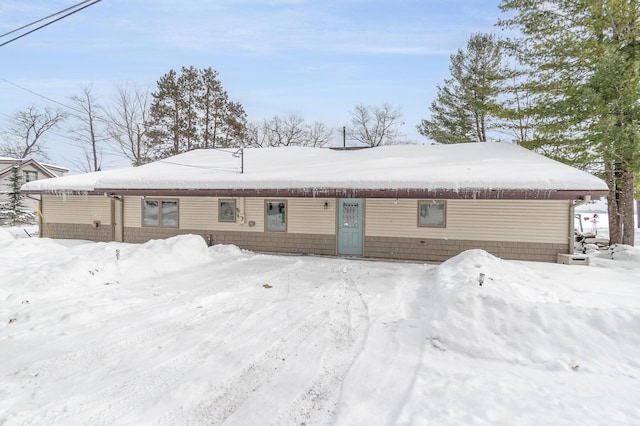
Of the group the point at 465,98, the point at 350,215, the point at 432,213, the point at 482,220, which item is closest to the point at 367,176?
the point at 350,215

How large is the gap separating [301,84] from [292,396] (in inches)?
1057

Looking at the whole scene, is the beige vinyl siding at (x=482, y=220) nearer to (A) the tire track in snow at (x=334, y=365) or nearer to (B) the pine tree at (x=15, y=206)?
(A) the tire track in snow at (x=334, y=365)

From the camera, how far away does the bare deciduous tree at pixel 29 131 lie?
36128mm

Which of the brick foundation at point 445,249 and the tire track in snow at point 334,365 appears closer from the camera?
the tire track in snow at point 334,365

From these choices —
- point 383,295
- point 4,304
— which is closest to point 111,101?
point 4,304

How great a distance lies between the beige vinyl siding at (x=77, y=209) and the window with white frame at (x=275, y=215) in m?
6.81

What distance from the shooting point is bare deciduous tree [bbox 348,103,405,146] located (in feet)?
112

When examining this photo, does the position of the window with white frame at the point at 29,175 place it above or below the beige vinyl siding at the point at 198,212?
above

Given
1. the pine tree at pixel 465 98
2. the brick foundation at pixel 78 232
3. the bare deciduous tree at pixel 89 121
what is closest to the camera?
the brick foundation at pixel 78 232

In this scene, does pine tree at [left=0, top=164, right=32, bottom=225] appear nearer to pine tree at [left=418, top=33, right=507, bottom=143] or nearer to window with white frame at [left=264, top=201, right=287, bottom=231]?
window with white frame at [left=264, top=201, right=287, bottom=231]

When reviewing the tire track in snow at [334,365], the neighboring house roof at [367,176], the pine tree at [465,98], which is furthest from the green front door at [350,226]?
the pine tree at [465,98]

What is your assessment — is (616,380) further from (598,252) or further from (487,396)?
(598,252)

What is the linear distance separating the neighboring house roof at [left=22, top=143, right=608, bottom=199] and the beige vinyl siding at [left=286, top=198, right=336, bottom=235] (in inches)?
38.1

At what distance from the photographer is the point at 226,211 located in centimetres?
1179
